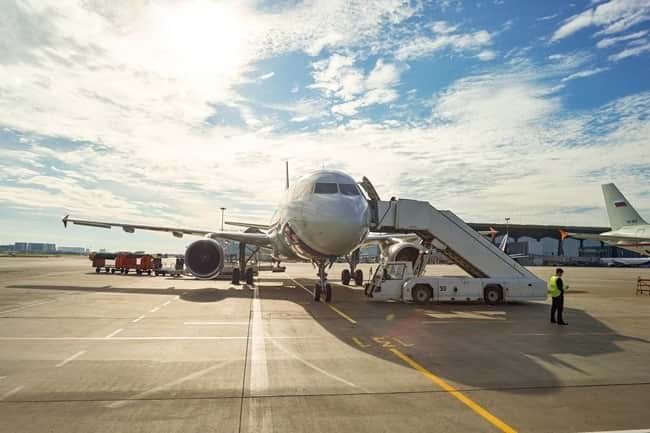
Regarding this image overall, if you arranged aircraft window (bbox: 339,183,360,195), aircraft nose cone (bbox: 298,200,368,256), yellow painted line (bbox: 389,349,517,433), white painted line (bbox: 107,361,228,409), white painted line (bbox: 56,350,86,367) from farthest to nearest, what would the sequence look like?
aircraft window (bbox: 339,183,360,195) → aircraft nose cone (bbox: 298,200,368,256) → white painted line (bbox: 56,350,86,367) → white painted line (bbox: 107,361,228,409) → yellow painted line (bbox: 389,349,517,433)

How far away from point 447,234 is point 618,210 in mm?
32135

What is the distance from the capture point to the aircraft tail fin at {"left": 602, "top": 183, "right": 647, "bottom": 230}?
4241cm

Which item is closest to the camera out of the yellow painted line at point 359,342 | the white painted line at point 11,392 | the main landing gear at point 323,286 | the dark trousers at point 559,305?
the white painted line at point 11,392

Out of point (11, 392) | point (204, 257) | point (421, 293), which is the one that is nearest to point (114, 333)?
point (11, 392)

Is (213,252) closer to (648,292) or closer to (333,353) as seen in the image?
(333,353)

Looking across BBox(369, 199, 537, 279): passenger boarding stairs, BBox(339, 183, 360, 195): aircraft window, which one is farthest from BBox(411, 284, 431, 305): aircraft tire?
BBox(339, 183, 360, 195): aircraft window

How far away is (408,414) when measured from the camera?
5.59 meters

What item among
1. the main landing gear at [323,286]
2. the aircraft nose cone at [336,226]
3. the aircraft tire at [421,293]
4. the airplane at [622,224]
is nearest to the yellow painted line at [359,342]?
the aircraft nose cone at [336,226]

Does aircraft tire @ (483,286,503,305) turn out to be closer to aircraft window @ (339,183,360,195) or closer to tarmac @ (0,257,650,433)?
tarmac @ (0,257,650,433)

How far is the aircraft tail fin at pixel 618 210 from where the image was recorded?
139 ft

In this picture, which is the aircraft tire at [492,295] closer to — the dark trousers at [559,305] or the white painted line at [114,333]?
the dark trousers at [559,305]

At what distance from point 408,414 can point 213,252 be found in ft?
60.2

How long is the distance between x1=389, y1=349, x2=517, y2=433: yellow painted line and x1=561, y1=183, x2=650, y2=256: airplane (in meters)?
36.3

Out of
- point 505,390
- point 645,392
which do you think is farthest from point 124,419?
point 645,392
